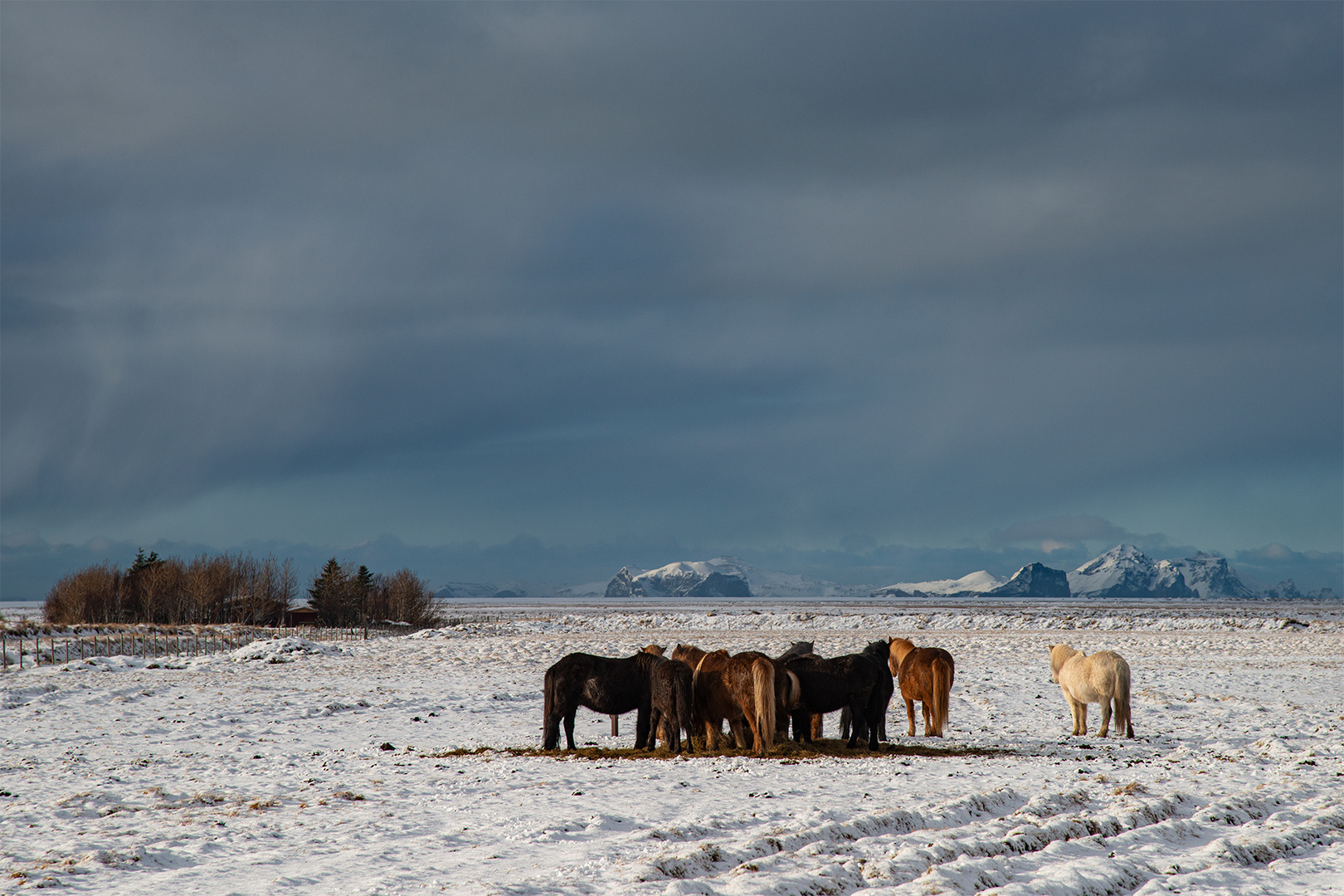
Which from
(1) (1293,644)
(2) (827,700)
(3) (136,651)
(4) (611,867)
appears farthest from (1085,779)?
(3) (136,651)

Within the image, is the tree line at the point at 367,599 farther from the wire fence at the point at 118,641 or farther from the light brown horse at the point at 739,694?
the light brown horse at the point at 739,694

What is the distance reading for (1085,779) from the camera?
35.0 ft

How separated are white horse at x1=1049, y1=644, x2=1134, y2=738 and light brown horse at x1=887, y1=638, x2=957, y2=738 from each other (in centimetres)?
214

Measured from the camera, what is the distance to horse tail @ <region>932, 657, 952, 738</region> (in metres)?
14.9

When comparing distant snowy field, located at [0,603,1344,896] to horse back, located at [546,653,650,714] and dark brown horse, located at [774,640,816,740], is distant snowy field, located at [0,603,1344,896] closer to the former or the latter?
horse back, located at [546,653,650,714]

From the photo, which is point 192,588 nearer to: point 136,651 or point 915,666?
point 136,651

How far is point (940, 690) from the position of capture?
1486 centimetres

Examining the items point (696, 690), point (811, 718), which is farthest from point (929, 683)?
point (696, 690)

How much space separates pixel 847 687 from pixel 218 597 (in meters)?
76.5

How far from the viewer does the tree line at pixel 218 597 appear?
73062mm

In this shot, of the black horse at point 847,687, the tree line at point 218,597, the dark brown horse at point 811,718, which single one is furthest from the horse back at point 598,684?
the tree line at point 218,597

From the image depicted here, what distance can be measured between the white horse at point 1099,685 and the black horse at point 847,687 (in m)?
4.16

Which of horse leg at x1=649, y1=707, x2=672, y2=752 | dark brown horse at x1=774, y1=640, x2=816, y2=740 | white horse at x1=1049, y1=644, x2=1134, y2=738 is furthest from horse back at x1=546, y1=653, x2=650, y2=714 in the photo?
white horse at x1=1049, y1=644, x2=1134, y2=738

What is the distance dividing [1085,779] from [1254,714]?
9166 millimetres
